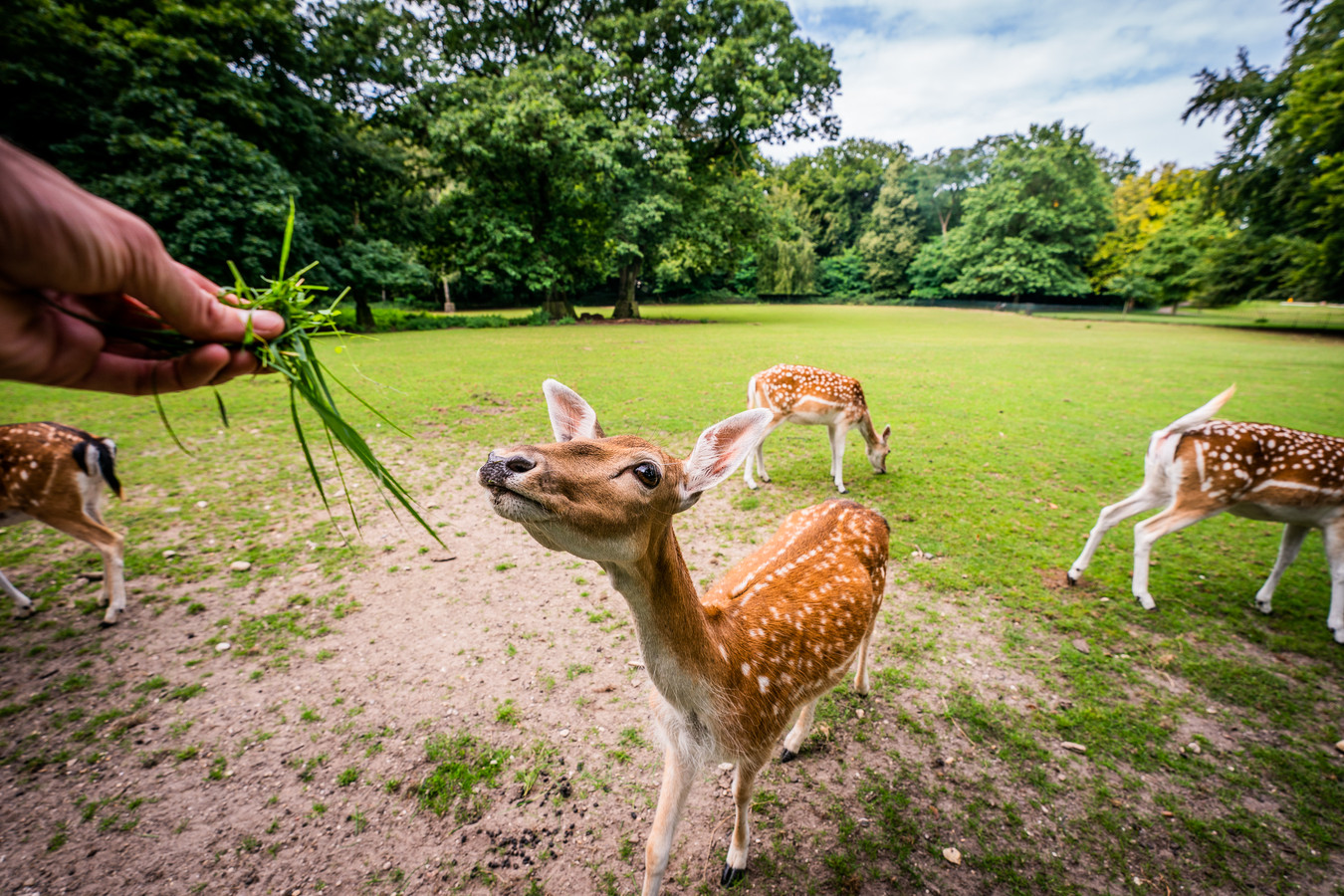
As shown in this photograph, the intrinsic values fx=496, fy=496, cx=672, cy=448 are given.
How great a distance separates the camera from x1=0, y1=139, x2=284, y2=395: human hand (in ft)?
3.65

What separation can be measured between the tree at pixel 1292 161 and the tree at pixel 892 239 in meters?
26.6

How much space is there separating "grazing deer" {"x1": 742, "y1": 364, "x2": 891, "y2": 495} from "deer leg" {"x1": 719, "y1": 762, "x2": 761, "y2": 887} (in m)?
4.61

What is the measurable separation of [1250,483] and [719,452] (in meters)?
4.92

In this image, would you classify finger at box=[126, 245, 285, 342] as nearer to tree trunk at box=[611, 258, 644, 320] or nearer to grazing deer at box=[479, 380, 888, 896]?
grazing deer at box=[479, 380, 888, 896]

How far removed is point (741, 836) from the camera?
7.86 ft

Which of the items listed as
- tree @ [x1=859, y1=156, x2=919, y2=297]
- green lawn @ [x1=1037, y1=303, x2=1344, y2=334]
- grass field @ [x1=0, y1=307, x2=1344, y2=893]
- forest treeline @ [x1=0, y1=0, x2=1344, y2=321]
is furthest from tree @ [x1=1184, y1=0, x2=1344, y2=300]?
tree @ [x1=859, y1=156, x2=919, y2=297]

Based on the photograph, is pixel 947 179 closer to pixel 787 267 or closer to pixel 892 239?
pixel 892 239

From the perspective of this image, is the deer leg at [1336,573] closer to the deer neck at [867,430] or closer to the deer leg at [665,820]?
the deer neck at [867,430]

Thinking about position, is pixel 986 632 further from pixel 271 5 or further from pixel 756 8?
pixel 756 8

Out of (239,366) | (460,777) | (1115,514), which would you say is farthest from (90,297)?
(1115,514)

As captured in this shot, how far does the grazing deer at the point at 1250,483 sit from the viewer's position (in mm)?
3891

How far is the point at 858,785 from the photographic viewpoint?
2.82m

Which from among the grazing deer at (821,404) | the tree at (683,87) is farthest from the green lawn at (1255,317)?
the grazing deer at (821,404)

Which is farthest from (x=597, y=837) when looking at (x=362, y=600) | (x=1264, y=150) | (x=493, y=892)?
(x=1264, y=150)
